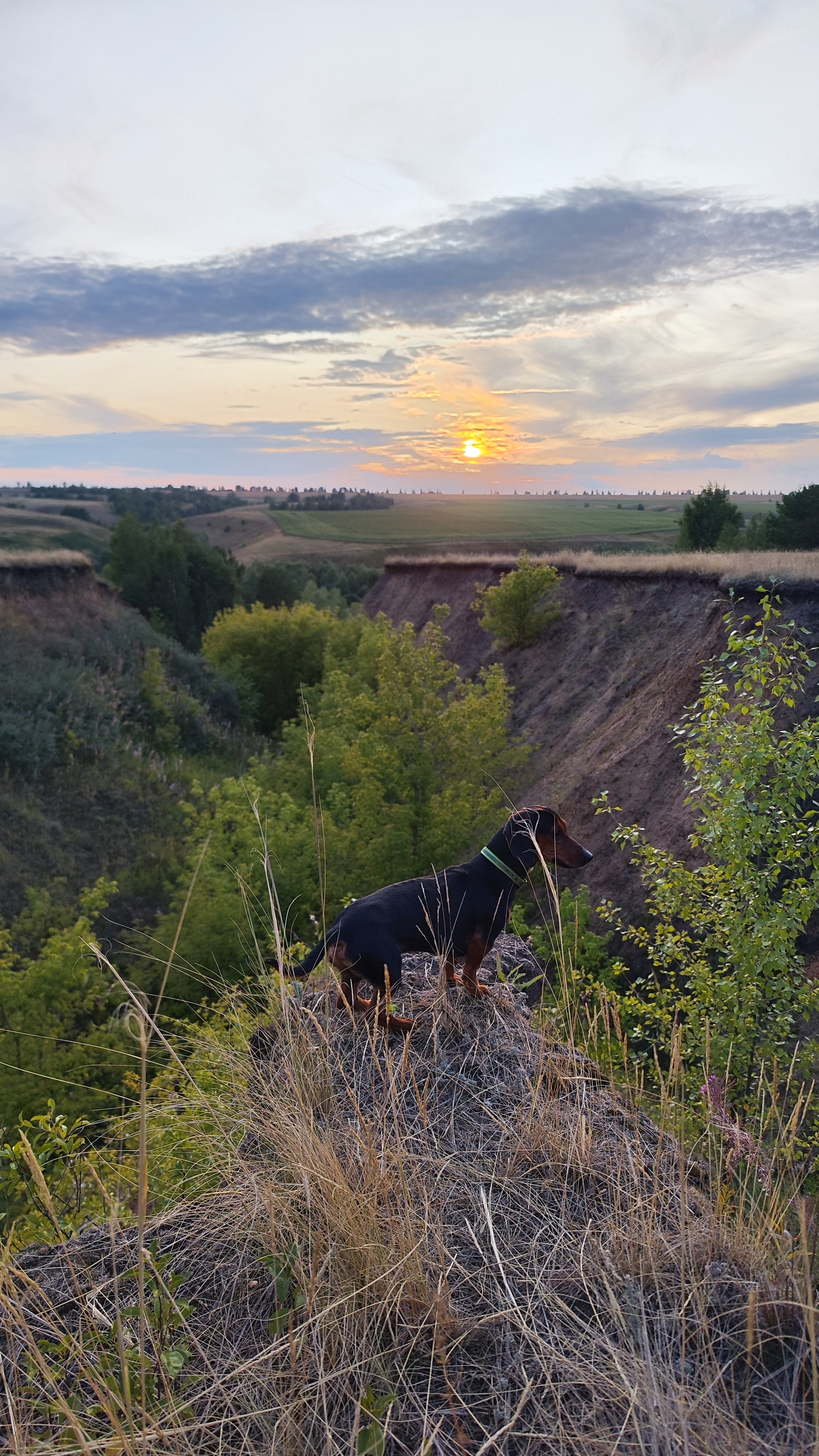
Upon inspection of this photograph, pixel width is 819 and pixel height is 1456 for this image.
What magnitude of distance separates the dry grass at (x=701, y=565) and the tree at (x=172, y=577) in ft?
56.7

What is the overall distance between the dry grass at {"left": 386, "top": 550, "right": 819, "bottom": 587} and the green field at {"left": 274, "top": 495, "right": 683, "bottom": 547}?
2303 inches

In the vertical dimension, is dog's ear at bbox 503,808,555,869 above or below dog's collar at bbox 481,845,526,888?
above

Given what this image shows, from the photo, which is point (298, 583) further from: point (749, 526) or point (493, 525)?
point (493, 525)

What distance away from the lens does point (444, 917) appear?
4590 mm

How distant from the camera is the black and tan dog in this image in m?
4.18

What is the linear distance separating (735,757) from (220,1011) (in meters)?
4.06

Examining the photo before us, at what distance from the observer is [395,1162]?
10.0 feet

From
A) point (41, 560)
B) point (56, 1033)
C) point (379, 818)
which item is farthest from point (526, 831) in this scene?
point (41, 560)

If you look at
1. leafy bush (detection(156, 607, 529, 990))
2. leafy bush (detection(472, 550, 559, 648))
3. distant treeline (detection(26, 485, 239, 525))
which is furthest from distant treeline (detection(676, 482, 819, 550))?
distant treeline (detection(26, 485, 239, 525))

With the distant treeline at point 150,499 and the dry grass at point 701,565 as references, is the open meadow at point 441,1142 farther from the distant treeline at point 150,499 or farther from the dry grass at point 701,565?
the distant treeline at point 150,499

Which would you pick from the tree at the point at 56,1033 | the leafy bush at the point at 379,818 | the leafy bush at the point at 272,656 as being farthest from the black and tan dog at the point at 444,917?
the leafy bush at the point at 272,656

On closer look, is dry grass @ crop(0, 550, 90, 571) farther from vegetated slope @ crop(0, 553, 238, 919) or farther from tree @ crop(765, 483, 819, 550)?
tree @ crop(765, 483, 819, 550)

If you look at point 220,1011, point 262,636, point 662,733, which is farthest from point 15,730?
point 220,1011

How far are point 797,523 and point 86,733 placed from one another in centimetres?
2867
